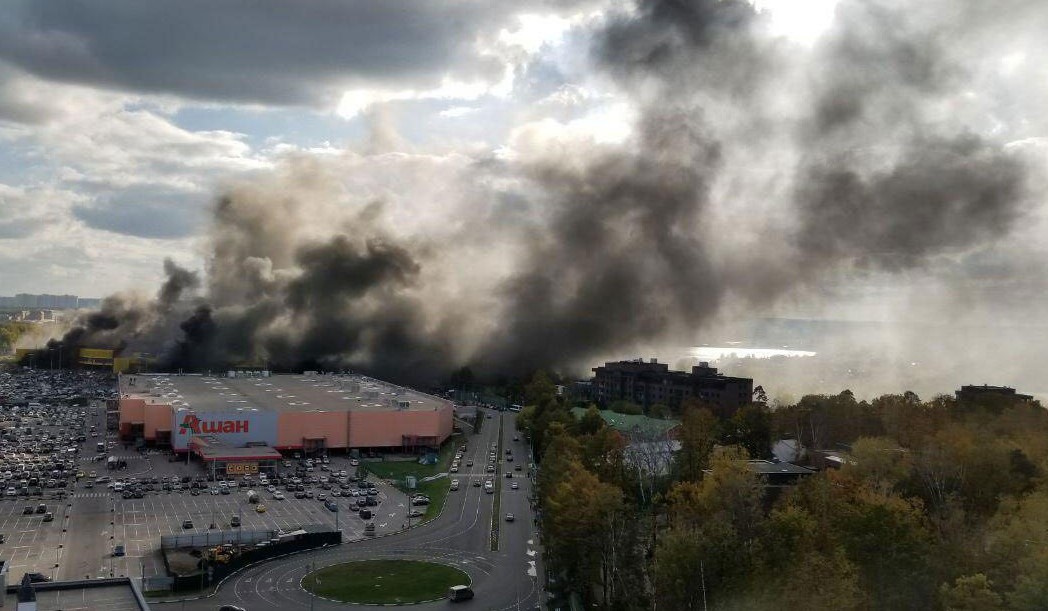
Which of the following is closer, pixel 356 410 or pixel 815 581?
pixel 815 581

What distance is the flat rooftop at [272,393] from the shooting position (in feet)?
176

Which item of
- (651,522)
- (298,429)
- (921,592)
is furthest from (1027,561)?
(298,429)

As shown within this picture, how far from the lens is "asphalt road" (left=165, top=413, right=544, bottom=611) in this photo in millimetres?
24562

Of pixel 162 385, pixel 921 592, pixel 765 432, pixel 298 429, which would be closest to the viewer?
pixel 921 592

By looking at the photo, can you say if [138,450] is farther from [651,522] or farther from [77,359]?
[77,359]

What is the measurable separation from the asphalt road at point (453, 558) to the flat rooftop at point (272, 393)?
16580 millimetres

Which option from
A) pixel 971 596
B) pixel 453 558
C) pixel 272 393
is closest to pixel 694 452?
pixel 453 558

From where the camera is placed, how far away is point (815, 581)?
16609mm

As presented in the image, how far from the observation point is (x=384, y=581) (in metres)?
26.6

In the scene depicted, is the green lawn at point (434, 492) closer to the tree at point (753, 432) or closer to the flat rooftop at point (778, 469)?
the flat rooftop at point (778, 469)

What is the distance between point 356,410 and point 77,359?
62.9 metres

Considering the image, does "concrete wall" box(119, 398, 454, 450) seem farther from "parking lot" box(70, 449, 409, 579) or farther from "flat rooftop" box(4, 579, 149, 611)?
"flat rooftop" box(4, 579, 149, 611)

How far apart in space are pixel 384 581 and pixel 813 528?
13852mm

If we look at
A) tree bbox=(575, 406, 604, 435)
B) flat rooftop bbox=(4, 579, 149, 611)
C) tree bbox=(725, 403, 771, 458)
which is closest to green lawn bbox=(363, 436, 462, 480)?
tree bbox=(575, 406, 604, 435)
